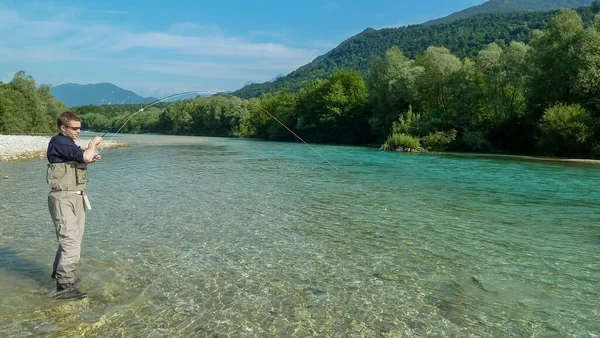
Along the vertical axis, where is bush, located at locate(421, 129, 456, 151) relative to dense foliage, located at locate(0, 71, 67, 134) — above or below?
below

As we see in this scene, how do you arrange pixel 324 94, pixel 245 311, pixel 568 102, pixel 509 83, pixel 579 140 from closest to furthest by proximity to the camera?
pixel 245 311 < pixel 579 140 < pixel 568 102 < pixel 509 83 < pixel 324 94

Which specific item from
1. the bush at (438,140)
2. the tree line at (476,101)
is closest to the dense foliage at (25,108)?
the tree line at (476,101)

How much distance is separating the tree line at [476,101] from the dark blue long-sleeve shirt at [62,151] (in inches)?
821

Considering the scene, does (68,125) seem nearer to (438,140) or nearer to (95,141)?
(95,141)

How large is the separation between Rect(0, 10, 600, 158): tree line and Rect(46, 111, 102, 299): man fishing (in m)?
20.7

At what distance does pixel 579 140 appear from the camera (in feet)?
124

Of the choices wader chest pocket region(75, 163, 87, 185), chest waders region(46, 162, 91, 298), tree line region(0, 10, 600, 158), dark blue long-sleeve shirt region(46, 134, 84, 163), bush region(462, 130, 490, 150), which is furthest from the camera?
Answer: bush region(462, 130, 490, 150)

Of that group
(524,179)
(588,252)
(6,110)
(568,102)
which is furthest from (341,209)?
(6,110)

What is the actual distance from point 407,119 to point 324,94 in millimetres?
29614

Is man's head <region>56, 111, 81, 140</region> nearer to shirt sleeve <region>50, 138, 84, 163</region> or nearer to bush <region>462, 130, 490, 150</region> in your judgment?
shirt sleeve <region>50, 138, 84, 163</region>

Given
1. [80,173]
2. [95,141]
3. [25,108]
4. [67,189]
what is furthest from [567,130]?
[25,108]

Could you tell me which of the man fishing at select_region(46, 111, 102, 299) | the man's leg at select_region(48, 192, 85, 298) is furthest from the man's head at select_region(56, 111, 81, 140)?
the man's leg at select_region(48, 192, 85, 298)

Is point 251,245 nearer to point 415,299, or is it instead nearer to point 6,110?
point 415,299

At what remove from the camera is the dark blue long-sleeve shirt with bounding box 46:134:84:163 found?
557cm
